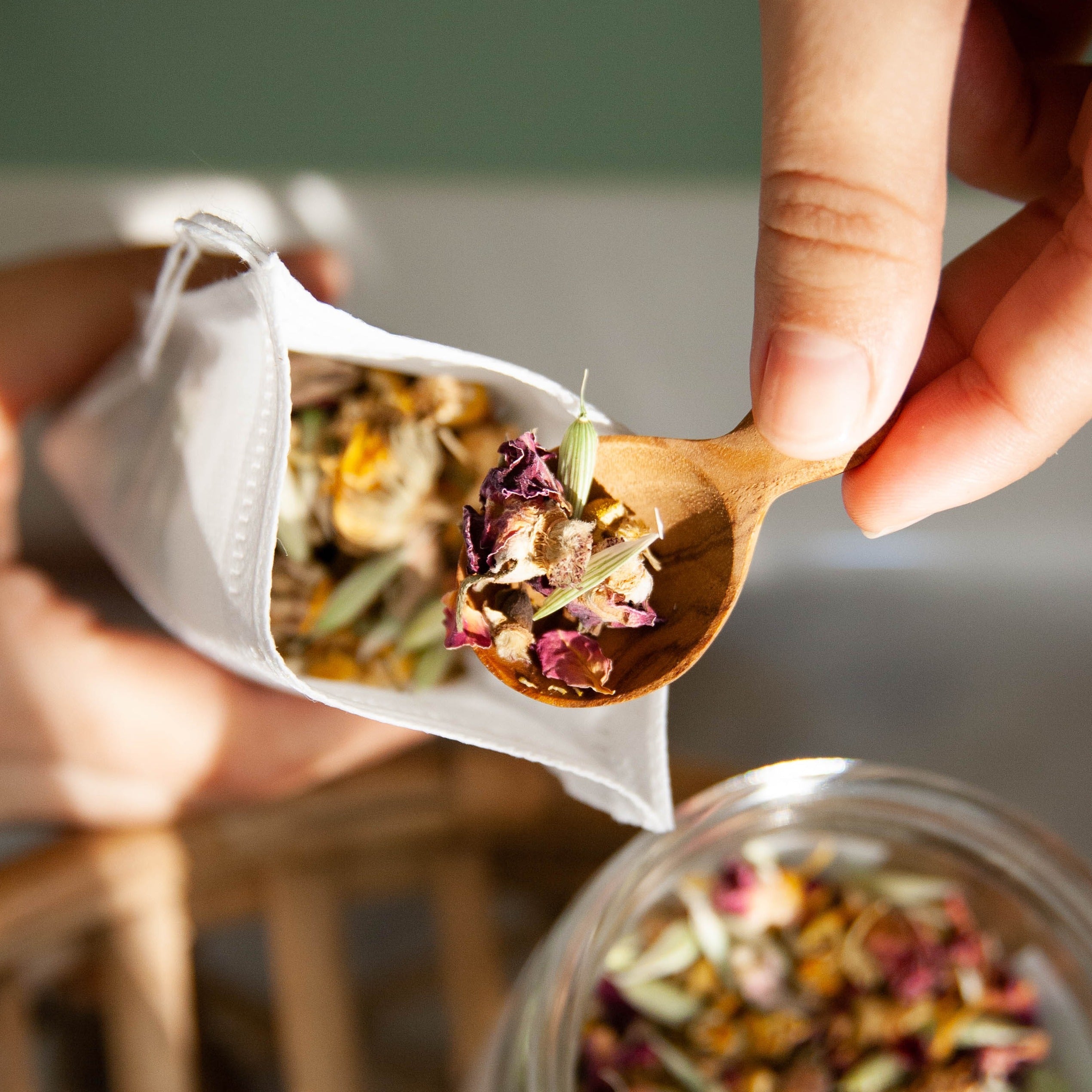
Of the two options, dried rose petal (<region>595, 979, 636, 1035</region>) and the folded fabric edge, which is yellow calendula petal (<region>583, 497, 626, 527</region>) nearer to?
the folded fabric edge

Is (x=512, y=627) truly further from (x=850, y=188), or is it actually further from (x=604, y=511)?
(x=850, y=188)

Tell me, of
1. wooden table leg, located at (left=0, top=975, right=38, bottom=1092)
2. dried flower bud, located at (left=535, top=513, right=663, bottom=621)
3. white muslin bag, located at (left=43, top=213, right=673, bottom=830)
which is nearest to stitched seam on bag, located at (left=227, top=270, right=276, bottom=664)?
white muslin bag, located at (left=43, top=213, right=673, bottom=830)

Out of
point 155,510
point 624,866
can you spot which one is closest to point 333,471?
point 155,510

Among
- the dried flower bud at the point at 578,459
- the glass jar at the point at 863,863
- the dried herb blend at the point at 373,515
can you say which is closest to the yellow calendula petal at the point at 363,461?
the dried herb blend at the point at 373,515

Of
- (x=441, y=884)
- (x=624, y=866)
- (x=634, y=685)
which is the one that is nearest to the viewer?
(x=634, y=685)

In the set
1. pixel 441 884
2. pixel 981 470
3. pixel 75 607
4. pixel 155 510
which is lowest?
pixel 441 884

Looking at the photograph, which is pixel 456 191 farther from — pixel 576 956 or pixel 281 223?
pixel 576 956

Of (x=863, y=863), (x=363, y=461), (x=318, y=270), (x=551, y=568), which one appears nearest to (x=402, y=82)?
(x=318, y=270)

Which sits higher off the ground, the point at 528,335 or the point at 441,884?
the point at 528,335

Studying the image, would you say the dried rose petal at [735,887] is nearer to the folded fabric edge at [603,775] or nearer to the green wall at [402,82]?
the folded fabric edge at [603,775]
